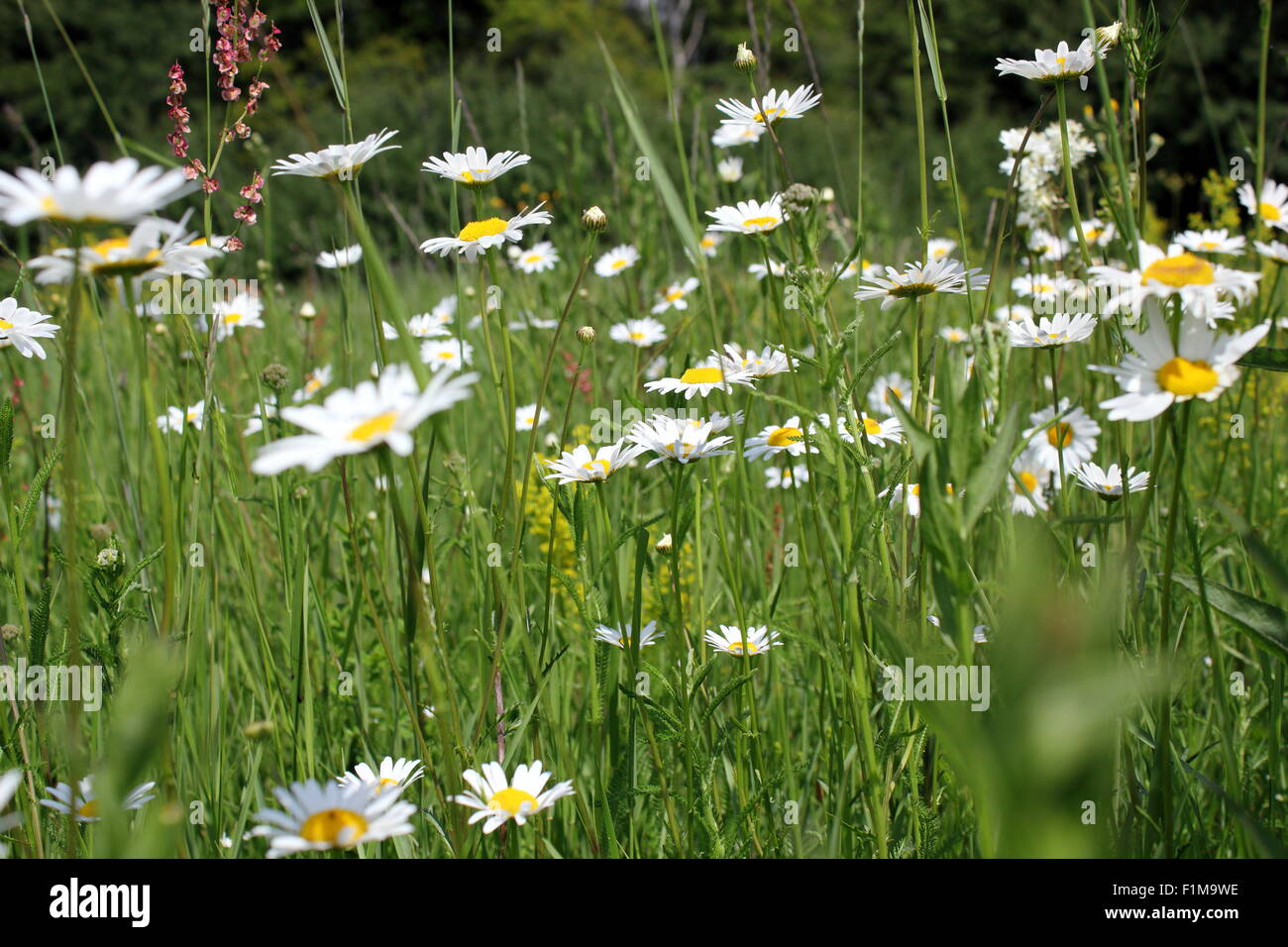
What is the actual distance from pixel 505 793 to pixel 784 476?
60 cm

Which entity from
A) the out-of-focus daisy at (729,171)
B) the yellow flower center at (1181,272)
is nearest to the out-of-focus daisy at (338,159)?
the yellow flower center at (1181,272)

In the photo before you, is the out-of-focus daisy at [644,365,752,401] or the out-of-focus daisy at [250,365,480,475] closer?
the out-of-focus daisy at [250,365,480,475]

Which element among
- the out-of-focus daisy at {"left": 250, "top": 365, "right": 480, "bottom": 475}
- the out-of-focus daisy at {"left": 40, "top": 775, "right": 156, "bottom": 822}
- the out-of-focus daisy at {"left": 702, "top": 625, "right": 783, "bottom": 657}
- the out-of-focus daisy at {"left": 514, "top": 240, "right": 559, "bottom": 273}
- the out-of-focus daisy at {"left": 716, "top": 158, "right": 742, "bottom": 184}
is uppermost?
the out-of-focus daisy at {"left": 716, "top": 158, "right": 742, "bottom": 184}

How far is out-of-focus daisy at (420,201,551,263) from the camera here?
2.63 feet

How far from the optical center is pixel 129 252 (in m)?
0.50

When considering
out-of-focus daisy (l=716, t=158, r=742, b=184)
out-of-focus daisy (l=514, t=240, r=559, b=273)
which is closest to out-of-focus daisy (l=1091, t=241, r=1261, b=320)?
out-of-focus daisy (l=514, t=240, r=559, b=273)

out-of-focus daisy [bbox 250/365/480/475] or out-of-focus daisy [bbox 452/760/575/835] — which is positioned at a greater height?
out-of-focus daisy [bbox 250/365/480/475]

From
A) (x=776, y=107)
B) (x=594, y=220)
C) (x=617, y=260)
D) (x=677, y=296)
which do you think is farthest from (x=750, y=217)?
(x=617, y=260)

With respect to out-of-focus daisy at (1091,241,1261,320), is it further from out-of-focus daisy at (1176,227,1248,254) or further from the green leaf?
out-of-focus daisy at (1176,227,1248,254)

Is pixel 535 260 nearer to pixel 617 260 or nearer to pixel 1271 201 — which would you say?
pixel 617 260

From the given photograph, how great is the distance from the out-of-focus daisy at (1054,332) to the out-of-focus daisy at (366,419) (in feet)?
1.98

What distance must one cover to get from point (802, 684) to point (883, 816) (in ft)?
1.21

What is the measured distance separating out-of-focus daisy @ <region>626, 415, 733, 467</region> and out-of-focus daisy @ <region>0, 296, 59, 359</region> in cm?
52

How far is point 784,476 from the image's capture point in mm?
1148
